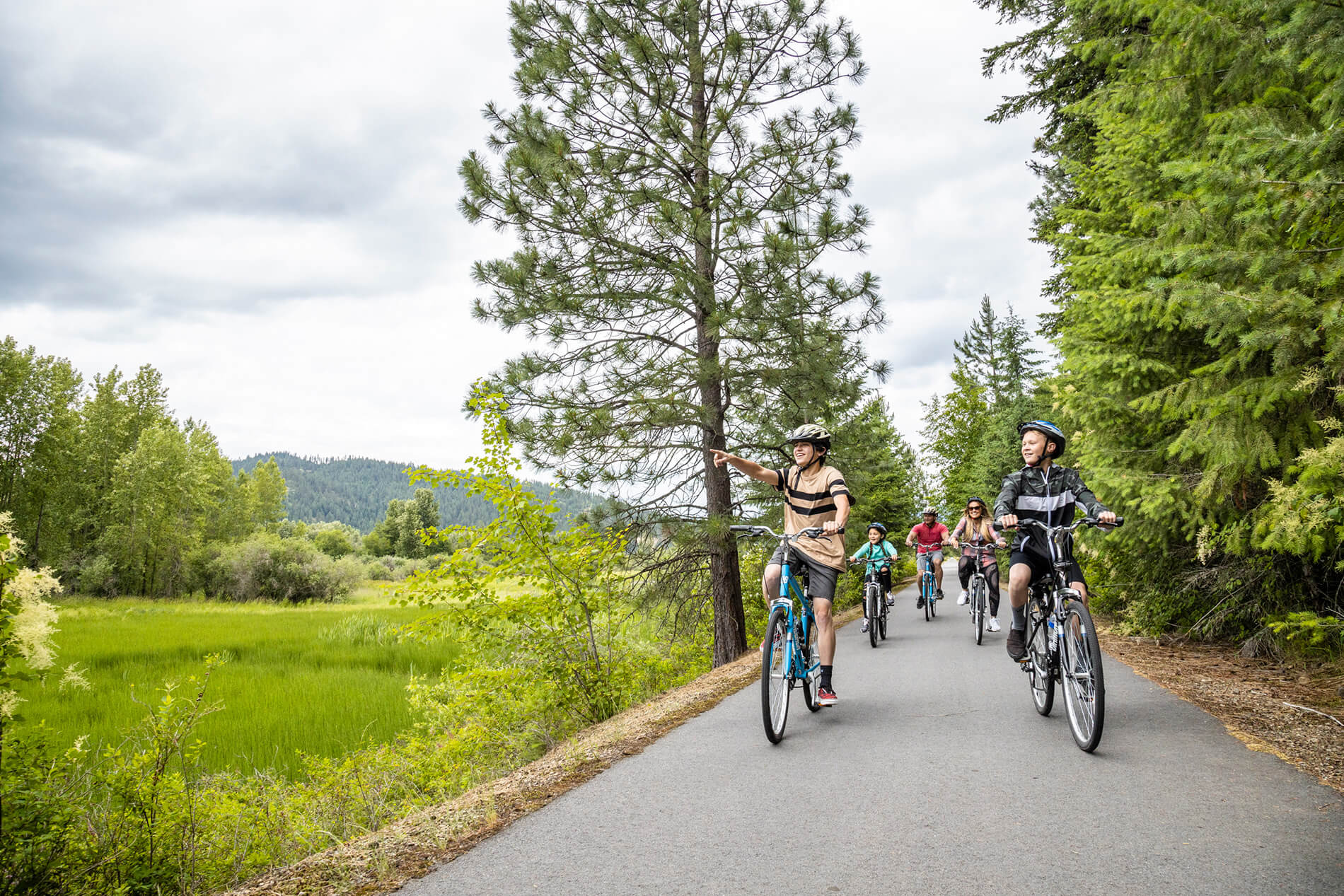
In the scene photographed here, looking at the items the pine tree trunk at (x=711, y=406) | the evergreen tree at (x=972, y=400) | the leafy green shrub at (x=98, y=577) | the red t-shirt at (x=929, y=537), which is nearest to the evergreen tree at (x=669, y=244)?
the pine tree trunk at (x=711, y=406)

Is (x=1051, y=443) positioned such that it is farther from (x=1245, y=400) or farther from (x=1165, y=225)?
(x=1165, y=225)

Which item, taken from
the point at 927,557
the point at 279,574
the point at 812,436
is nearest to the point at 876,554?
the point at 927,557

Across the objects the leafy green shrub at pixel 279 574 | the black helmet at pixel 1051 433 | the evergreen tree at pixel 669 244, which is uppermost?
the evergreen tree at pixel 669 244

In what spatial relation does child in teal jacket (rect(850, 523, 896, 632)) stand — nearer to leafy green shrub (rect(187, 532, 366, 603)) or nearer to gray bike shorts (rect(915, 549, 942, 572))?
gray bike shorts (rect(915, 549, 942, 572))

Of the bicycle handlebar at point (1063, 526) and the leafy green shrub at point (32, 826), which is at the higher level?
the bicycle handlebar at point (1063, 526)

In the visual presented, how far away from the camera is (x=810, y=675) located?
19.6 feet

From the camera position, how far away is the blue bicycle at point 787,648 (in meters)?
5.21

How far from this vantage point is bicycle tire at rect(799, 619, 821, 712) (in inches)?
232

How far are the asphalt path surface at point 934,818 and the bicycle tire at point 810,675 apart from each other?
0.26 m

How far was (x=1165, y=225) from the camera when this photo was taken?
23.7ft

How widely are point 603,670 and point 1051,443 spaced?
5218mm

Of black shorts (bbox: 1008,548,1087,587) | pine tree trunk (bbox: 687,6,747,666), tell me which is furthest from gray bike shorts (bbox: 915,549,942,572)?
black shorts (bbox: 1008,548,1087,587)

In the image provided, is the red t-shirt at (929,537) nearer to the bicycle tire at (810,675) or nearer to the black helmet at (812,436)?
the bicycle tire at (810,675)

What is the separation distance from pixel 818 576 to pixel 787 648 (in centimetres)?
63
